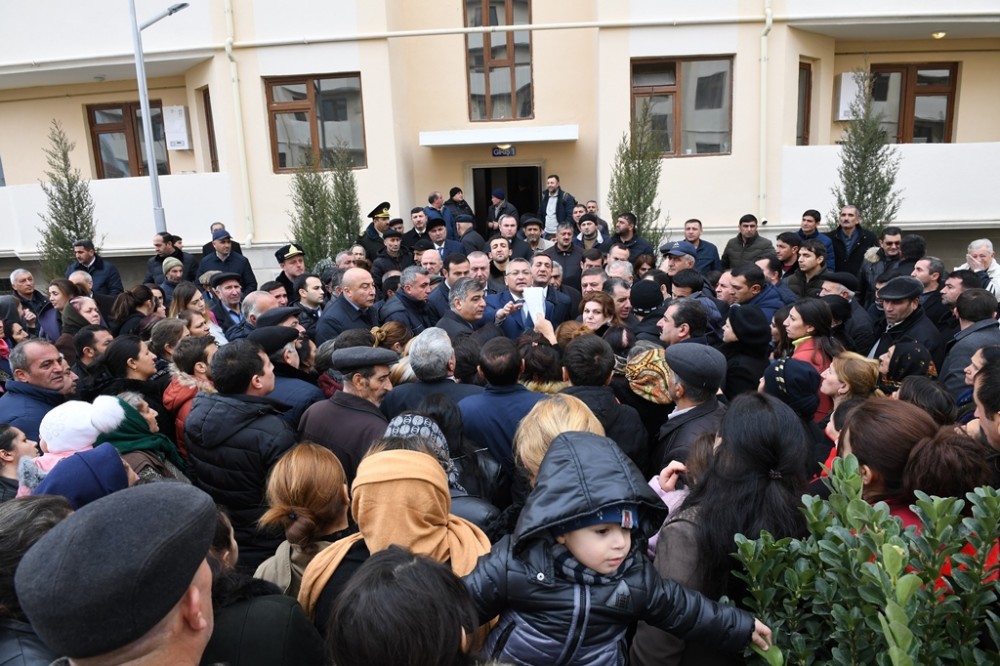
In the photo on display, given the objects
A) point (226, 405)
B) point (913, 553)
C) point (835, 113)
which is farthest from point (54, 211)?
point (835, 113)

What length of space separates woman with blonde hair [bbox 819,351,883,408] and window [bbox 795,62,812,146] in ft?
36.4

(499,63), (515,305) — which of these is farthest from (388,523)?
(499,63)

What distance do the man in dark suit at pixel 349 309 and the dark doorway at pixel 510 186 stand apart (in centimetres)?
945

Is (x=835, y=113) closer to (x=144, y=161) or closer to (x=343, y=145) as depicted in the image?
(x=343, y=145)

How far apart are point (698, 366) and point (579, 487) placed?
1.52m

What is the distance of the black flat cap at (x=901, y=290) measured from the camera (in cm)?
493

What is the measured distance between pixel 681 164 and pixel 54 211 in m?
11.0

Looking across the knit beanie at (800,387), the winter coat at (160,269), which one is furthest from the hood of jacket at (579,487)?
the winter coat at (160,269)

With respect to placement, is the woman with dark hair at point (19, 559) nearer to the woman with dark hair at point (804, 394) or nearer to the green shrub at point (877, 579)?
the green shrub at point (877, 579)

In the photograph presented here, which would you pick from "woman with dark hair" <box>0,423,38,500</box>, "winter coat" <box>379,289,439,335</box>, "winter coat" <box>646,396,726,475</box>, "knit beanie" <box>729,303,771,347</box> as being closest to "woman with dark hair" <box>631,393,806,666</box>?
"winter coat" <box>646,396,726,475</box>

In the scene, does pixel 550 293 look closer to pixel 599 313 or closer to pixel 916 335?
pixel 599 313

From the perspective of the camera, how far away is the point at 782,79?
40.9ft

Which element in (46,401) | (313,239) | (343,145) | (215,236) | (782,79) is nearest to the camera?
(46,401)

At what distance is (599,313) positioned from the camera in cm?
513
